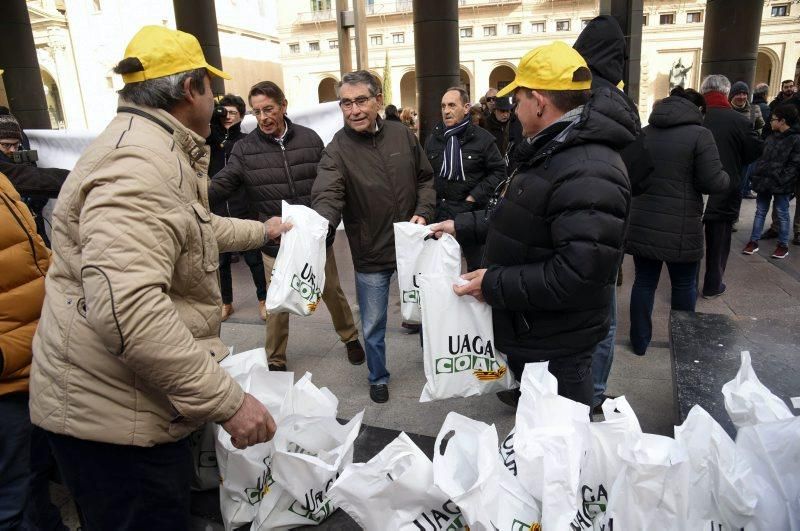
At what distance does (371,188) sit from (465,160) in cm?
135

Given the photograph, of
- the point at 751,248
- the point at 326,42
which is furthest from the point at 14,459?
the point at 326,42

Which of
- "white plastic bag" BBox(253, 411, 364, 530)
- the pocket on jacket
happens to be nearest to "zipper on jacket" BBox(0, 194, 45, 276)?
Result: the pocket on jacket

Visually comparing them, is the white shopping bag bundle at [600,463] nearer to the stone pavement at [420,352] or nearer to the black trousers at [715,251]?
the stone pavement at [420,352]

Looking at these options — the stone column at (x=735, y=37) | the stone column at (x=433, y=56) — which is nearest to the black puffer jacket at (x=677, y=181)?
the stone column at (x=433, y=56)

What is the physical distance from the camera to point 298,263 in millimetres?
3045

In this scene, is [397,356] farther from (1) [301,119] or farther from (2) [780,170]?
(2) [780,170]

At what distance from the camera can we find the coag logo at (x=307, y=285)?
10.0ft

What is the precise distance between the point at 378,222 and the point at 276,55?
177ft

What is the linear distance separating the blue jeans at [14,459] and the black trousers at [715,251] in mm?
5464

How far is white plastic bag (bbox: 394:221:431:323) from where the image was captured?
2.96 m

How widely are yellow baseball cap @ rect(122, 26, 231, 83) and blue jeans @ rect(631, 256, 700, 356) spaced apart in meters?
3.56

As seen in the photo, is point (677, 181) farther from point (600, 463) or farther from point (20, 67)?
point (20, 67)

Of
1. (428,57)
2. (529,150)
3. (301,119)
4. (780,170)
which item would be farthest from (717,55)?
(529,150)

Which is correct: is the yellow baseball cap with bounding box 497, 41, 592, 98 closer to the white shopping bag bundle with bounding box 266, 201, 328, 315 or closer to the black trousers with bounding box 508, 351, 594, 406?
the black trousers with bounding box 508, 351, 594, 406
